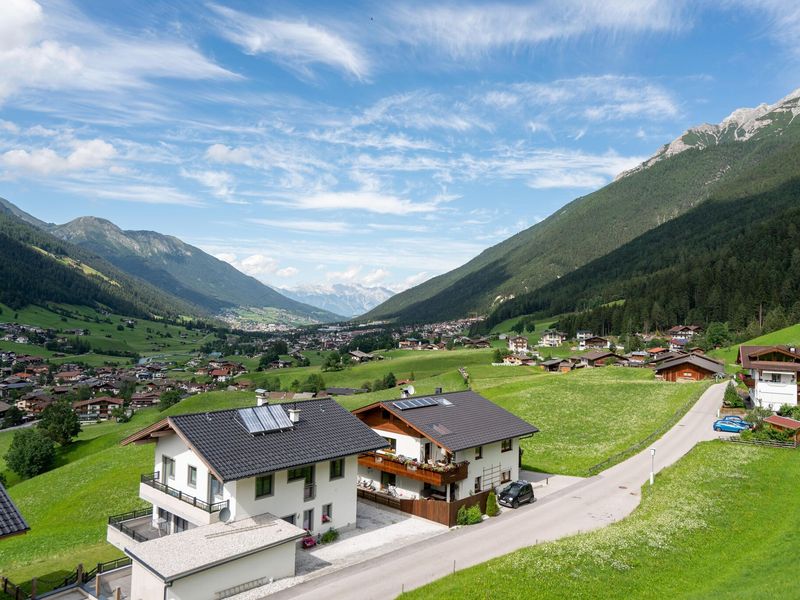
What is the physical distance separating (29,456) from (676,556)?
8876cm

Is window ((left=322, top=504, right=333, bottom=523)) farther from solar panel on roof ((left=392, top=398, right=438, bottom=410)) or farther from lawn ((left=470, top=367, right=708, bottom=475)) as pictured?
lawn ((left=470, top=367, right=708, bottom=475))

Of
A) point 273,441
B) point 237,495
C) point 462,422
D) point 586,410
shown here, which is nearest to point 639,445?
point 586,410

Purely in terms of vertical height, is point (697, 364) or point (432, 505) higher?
point (697, 364)

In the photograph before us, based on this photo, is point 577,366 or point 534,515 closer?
point 534,515

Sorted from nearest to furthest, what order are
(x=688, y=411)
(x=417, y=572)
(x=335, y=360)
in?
(x=417, y=572), (x=688, y=411), (x=335, y=360)

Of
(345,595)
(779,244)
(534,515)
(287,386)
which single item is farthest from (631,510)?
(779,244)

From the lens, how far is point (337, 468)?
34.0 metres

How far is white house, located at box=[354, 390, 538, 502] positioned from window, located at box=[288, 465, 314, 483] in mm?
6066

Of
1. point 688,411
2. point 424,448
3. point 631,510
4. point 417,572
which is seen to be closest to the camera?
point 417,572

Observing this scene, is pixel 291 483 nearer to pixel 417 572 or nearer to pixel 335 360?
pixel 417 572

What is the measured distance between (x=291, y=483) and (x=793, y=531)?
26.6 metres

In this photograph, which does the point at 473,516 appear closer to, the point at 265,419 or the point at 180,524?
the point at 265,419

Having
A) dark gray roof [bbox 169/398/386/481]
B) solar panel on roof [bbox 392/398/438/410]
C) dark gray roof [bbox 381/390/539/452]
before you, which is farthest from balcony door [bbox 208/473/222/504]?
solar panel on roof [bbox 392/398/438/410]

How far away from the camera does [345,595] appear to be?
24.5 m
